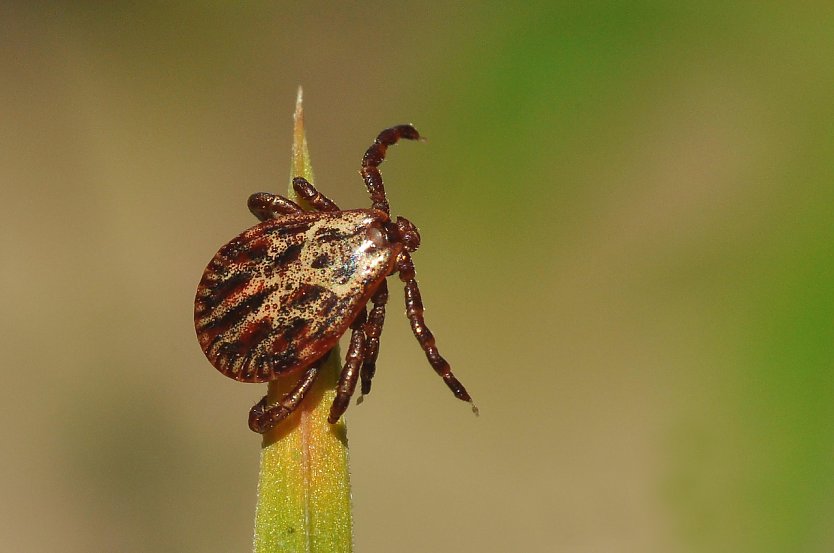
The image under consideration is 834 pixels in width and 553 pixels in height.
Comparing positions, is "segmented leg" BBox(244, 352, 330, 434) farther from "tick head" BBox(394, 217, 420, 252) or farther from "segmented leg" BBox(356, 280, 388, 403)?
"tick head" BBox(394, 217, 420, 252)

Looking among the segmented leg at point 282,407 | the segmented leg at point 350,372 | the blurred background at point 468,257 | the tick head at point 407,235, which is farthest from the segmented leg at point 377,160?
the blurred background at point 468,257

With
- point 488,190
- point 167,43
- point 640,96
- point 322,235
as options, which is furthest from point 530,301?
point 167,43

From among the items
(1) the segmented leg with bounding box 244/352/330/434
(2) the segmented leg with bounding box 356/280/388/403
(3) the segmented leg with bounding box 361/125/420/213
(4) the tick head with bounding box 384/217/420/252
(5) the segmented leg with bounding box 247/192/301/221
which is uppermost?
(3) the segmented leg with bounding box 361/125/420/213

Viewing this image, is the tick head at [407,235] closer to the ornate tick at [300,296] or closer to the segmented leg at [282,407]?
the ornate tick at [300,296]

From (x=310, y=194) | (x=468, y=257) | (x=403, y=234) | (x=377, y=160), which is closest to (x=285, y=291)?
(x=310, y=194)

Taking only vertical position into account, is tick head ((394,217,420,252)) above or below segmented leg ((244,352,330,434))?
above


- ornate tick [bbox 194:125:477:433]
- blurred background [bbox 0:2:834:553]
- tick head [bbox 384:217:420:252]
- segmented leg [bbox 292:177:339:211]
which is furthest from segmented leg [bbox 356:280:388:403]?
blurred background [bbox 0:2:834:553]

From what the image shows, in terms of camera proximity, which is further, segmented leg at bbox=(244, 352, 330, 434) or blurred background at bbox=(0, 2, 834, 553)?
blurred background at bbox=(0, 2, 834, 553)

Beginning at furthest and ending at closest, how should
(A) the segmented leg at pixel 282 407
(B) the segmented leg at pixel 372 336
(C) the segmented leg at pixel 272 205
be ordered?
(C) the segmented leg at pixel 272 205 → (B) the segmented leg at pixel 372 336 → (A) the segmented leg at pixel 282 407
